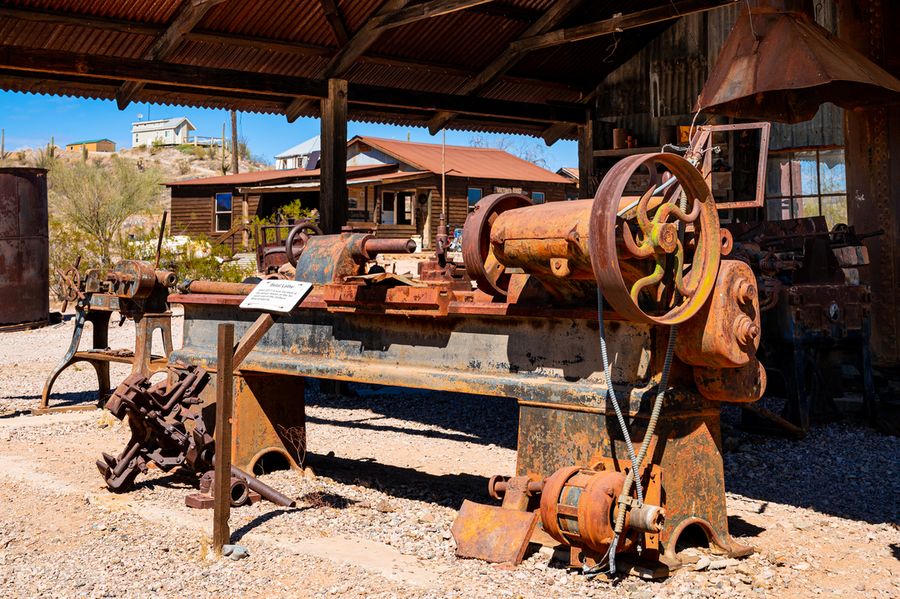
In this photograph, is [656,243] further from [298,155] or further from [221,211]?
[298,155]

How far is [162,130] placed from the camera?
338 ft

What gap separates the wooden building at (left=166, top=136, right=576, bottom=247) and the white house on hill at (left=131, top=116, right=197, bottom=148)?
68.6 m

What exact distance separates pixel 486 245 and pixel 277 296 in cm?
129

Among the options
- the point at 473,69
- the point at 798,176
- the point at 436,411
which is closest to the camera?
the point at 436,411

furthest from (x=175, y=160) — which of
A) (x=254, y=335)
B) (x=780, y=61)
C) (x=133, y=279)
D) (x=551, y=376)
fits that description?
(x=551, y=376)

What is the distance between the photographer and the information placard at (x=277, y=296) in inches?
218

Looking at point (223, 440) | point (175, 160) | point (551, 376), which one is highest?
point (175, 160)

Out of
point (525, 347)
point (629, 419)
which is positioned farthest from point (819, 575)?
point (525, 347)

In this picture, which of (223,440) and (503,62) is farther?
(503,62)

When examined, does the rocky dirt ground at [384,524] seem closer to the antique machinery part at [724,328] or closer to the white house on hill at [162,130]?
the antique machinery part at [724,328]

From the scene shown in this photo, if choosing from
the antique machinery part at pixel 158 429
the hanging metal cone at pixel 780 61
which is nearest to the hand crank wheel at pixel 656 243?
the hanging metal cone at pixel 780 61

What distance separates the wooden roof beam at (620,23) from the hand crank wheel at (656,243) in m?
4.05

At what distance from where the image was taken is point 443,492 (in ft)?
21.9

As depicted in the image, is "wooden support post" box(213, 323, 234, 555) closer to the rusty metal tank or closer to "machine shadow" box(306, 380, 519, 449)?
"machine shadow" box(306, 380, 519, 449)
